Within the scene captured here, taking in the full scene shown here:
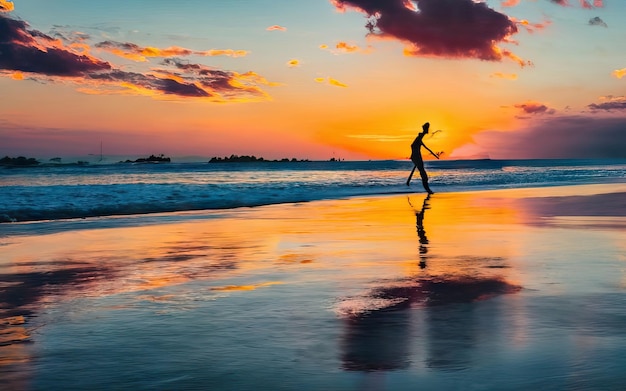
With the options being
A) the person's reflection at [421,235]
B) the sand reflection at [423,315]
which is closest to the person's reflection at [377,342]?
the sand reflection at [423,315]

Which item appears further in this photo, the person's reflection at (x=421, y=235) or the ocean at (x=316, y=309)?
the person's reflection at (x=421, y=235)

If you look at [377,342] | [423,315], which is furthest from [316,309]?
[377,342]

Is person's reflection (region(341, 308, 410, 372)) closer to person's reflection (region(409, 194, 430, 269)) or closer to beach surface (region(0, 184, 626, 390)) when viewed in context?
beach surface (region(0, 184, 626, 390))

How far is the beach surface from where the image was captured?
12.3 ft

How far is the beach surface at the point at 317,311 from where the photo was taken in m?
3.74

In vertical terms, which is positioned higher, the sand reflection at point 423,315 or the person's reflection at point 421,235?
the person's reflection at point 421,235

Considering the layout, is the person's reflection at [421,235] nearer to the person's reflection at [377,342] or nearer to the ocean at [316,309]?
the ocean at [316,309]

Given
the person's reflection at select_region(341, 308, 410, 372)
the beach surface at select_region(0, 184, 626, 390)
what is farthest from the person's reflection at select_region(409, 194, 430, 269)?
the person's reflection at select_region(341, 308, 410, 372)

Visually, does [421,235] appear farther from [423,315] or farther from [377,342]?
[377,342]

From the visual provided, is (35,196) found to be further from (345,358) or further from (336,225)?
(345,358)

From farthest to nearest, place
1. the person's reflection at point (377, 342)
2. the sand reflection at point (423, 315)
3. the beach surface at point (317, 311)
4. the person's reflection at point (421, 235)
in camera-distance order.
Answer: the person's reflection at point (421, 235)
the sand reflection at point (423, 315)
the person's reflection at point (377, 342)
the beach surface at point (317, 311)

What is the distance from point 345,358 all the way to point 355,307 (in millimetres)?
1442

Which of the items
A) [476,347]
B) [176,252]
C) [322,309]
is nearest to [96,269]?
[176,252]

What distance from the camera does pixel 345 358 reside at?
4047mm
